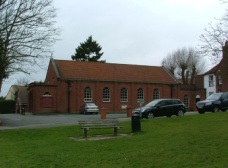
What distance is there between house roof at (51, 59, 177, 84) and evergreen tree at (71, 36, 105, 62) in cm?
2126

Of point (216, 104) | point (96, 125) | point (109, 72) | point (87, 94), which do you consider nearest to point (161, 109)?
point (216, 104)

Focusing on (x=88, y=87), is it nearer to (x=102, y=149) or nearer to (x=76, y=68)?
(x=76, y=68)

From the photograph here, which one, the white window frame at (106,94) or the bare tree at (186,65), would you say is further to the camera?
the bare tree at (186,65)

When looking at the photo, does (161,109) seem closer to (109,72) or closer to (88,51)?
(109,72)

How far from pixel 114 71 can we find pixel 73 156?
1976 inches

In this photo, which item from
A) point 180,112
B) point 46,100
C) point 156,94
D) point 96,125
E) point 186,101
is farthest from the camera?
point 186,101

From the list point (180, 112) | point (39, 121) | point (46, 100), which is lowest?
point (39, 121)

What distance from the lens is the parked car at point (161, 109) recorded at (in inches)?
1240

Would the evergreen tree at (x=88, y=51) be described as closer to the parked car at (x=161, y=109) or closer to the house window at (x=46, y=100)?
the house window at (x=46, y=100)

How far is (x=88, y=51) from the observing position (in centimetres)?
8550

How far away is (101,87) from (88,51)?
89.8 ft

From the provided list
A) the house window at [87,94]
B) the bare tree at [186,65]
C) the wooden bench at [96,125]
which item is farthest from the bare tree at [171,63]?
the wooden bench at [96,125]

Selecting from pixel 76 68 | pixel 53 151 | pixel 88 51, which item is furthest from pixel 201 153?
pixel 88 51

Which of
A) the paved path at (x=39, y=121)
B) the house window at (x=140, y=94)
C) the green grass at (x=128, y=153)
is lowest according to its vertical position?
the green grass at (x=128, y=153)
